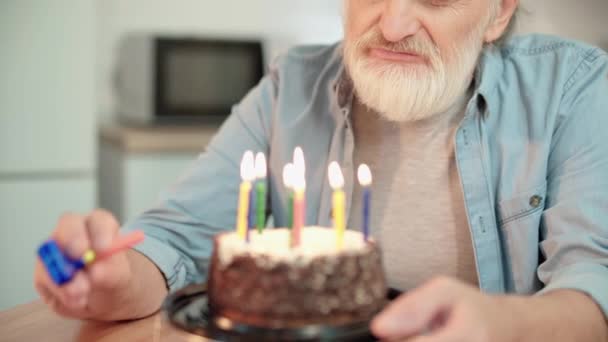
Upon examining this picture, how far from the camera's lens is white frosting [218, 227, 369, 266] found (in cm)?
71

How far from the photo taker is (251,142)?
134 centimetres

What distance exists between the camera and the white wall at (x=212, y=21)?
2.78m

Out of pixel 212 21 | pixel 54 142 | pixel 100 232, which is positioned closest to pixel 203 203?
pixel 100 232

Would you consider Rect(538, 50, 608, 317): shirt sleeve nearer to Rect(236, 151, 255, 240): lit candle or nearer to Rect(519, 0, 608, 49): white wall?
Rect(236, 151, 255, 240): lit candle

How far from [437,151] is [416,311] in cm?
66

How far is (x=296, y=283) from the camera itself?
2.29 ft

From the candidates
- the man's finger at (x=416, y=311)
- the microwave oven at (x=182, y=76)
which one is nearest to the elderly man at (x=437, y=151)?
the man's finger at (x=416, y=311)

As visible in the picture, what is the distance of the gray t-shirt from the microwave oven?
1.42 meters

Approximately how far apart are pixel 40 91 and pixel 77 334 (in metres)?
1.55

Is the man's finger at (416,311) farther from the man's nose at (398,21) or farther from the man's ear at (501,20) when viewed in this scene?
the man's ear at (501,20)

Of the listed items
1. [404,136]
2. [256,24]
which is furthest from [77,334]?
[256,24]

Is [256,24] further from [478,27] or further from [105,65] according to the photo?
[478,27]

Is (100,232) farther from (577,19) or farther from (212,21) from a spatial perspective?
(577,19)

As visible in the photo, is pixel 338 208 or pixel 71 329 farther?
pixel 71 329
